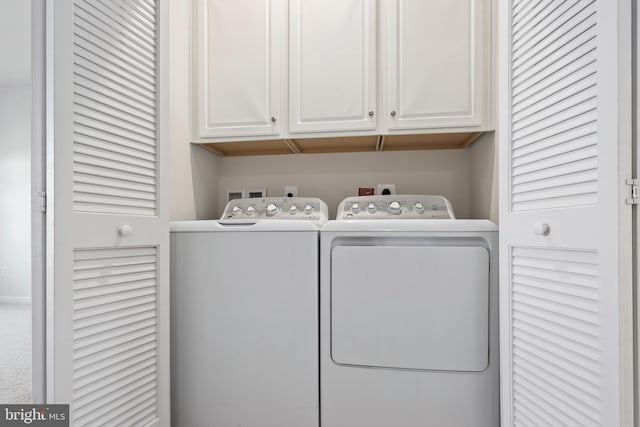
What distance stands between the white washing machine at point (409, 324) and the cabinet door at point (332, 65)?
0.66 metres

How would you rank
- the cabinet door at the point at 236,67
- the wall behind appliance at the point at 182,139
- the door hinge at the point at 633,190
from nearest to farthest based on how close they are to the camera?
1. the door hinge at the point at 633,190
2. the wall behind appliance at the point at 182,139
3. the cabinet door at the point at 236,67

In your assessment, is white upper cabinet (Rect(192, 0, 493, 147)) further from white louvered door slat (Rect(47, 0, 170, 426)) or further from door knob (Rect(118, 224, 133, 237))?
door knob (Rect(118, 224, 133, 237))

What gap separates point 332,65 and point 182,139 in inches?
35.4

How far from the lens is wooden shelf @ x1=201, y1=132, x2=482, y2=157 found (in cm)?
193

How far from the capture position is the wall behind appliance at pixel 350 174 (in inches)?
83.8

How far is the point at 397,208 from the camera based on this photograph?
1.80m

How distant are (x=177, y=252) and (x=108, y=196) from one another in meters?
0.45

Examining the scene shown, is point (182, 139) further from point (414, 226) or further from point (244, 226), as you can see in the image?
point (414, 226)

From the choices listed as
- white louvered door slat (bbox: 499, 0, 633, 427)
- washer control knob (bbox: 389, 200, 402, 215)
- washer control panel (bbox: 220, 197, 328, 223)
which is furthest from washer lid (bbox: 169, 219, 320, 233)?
white louvered door slat (bbox: 499, 0, 633, 427)

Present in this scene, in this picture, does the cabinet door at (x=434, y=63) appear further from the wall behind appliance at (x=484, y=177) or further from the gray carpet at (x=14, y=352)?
the gray carpet at (x=14, y=352)

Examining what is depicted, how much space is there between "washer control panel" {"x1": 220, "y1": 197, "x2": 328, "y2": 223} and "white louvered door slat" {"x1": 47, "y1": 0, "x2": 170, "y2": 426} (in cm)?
50

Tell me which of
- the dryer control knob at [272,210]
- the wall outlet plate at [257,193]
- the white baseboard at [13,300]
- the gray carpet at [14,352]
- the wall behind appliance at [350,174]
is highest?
the wall behind appliance at [350,174]

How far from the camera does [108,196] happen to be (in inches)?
48.1

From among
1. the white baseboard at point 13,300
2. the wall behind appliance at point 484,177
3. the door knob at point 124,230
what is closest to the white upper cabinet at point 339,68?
the wall behind appliance at point 484,177
